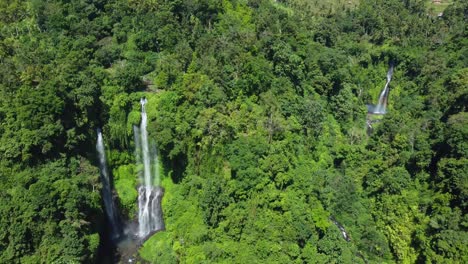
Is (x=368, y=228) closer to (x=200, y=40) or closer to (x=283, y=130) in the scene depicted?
(x=283, y=130)

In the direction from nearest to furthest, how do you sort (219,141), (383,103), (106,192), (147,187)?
(219,141), (106,192), (147,187), (383,103)

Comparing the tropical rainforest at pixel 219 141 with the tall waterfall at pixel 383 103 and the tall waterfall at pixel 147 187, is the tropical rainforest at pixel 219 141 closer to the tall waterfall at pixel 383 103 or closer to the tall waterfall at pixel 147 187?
the tall waterfall at pixel 147 187

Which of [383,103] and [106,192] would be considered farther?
[383,103]

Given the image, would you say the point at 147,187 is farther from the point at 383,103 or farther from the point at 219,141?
the point at 383,103

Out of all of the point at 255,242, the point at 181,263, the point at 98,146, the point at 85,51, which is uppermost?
the point at 85,51

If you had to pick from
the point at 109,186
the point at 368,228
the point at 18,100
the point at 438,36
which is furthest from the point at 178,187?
the point at 438,36

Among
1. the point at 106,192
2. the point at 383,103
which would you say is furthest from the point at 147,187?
the point at 383,103

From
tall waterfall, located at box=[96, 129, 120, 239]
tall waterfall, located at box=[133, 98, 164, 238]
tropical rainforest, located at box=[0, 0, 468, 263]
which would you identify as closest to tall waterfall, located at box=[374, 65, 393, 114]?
tropical rainforest, located at box=[0, 0, 468, 263]

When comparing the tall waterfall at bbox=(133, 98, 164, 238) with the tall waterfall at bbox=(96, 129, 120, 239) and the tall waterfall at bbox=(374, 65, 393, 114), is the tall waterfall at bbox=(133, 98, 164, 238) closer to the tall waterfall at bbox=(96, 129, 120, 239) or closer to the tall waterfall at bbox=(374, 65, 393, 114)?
the tall waterfall at bbox=(96, 129, 120, 239)

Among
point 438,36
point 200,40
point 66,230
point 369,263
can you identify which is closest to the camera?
point 66,230
